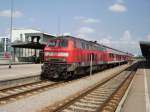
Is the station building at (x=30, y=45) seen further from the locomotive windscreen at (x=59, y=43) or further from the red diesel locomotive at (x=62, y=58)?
the red diesel locomotive at (x=62, y=58)

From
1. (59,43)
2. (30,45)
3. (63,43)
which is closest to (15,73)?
(59,43)

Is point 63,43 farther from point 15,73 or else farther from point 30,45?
point 30,45

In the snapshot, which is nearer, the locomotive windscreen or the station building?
the locomotive windscreen

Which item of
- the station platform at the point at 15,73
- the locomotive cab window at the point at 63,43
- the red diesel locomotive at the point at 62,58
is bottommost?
the station platform at the point at 15,73

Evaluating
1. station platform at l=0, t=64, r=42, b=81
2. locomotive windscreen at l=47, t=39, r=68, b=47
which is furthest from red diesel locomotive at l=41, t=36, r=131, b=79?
station platform at l=0, t=64, r=42, b=81

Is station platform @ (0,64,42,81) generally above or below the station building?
below

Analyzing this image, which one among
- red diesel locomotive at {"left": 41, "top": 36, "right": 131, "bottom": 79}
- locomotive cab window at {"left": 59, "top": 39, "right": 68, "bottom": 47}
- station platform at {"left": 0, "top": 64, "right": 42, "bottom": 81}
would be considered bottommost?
station platform at {"left": 0, "top": 64, "right": 42, "bottom": 81}

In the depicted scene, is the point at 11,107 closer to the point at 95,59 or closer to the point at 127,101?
the point at 127,101

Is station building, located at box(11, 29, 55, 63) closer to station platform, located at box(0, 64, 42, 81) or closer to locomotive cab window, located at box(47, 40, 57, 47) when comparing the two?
station platform, located at box(0, 64, 42, 81)

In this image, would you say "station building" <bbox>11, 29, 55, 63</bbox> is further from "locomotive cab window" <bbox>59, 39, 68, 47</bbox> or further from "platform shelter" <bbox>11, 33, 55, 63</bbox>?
"locomotive cab window" <bbox>59, 39, 68, 47</bbox>

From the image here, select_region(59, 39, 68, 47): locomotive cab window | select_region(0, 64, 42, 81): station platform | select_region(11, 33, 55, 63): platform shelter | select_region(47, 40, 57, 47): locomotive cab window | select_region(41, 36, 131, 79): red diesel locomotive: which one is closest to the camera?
select_region(0, 64, 42, 81): station platform

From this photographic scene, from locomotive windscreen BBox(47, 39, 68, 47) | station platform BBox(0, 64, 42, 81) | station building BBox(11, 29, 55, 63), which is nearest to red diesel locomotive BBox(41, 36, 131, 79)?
locomotive windscreen BBox(47, 39, 68, 47)

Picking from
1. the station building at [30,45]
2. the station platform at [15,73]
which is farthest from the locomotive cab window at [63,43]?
the station building at [30,45]

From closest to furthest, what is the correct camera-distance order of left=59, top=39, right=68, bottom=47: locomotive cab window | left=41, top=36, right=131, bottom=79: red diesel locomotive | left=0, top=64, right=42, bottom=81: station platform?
1. left=0, top=64, right=42, bottom=81: station platform
2. left=41, top=36, right=131, bottom=79: red diesel locomotive
3. left=59, top=39, right=68, bottom=47: locomotive cab window
